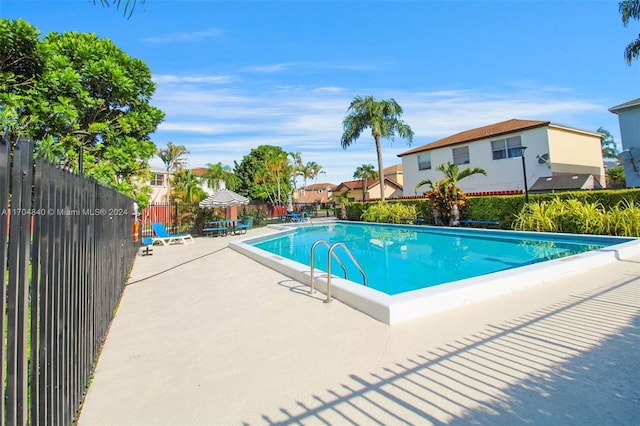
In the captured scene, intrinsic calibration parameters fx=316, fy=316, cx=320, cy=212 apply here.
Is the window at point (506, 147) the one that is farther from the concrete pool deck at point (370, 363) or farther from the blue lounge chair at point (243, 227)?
the concrete pool deck at point (370, 363)

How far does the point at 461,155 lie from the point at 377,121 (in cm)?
737

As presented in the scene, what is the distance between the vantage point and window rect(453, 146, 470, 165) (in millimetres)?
25344

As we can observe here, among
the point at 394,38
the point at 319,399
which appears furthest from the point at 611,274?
the point at 394,38

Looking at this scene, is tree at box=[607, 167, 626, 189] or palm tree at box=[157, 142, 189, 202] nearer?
tree at box=[607, 167, 626, 189]

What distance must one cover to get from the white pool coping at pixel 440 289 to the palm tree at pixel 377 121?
19.3 metres

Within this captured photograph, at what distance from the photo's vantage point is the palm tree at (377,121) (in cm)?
2564

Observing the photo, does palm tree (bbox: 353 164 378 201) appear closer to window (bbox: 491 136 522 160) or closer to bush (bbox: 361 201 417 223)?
window (bbox: 491 136 522 160)

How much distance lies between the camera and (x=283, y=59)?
16.7 meters

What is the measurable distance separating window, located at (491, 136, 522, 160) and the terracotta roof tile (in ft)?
2.23

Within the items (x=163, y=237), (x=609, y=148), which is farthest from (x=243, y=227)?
(x=609, y=148)

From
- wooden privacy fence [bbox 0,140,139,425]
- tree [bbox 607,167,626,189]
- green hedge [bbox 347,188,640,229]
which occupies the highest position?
tree [bbox 607,167,626,189]

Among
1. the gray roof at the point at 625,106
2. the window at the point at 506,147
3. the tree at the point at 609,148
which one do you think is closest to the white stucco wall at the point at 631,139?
the gray roof at the point at 625,106

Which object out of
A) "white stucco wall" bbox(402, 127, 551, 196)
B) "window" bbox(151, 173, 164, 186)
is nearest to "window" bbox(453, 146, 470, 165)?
"white stucco wall" bbox(402, 127, 551, 196)

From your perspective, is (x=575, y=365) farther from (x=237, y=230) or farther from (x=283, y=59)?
(x=237, y=230)
